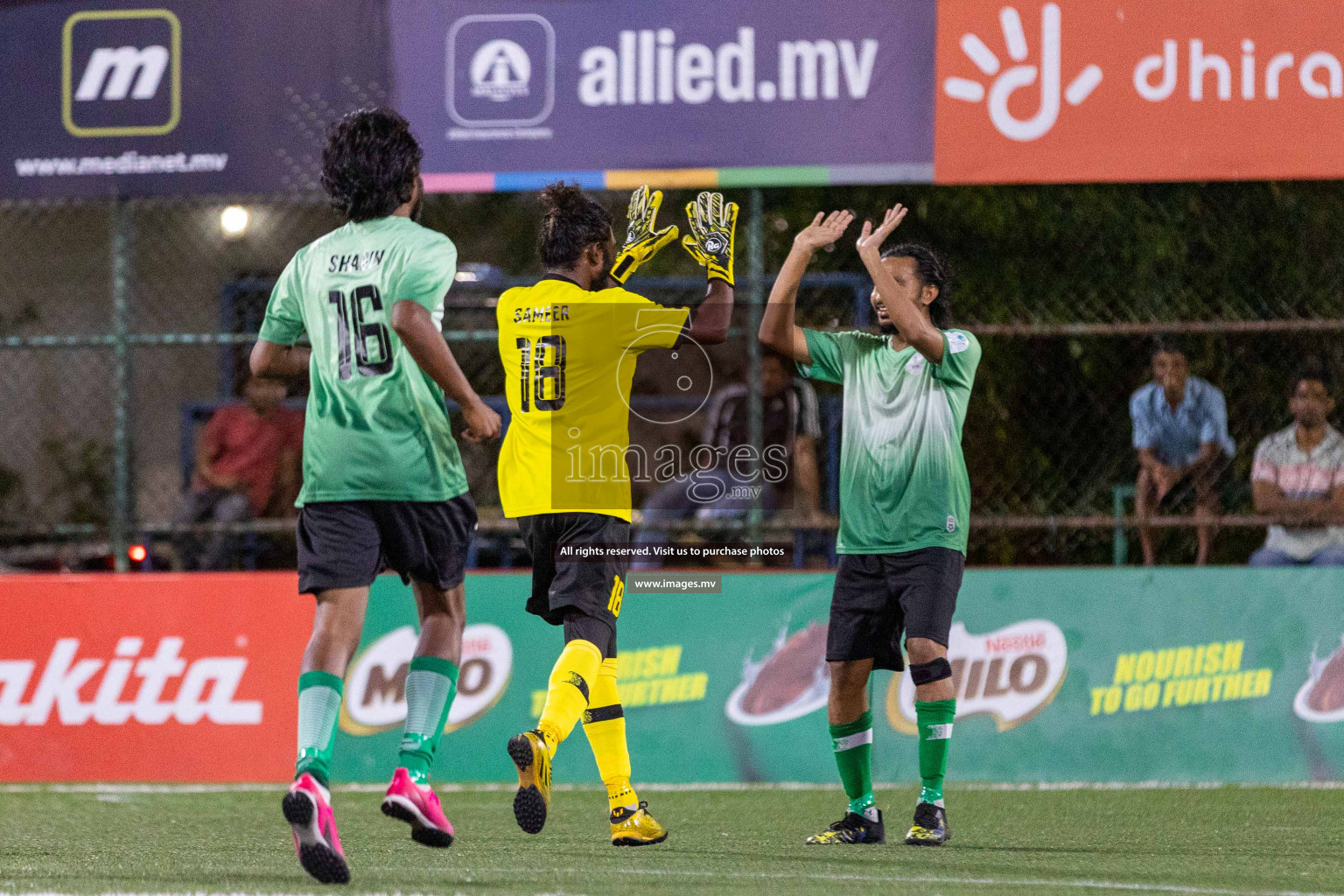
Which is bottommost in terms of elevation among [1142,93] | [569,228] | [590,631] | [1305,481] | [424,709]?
[424,709]

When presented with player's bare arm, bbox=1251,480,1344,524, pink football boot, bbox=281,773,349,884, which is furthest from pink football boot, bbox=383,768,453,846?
player's bare arm, bbox=1251,480,1344,524

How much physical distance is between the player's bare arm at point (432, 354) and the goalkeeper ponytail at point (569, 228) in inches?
38.8

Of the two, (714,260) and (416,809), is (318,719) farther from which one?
(714,260)

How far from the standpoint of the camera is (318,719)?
15.6 ft

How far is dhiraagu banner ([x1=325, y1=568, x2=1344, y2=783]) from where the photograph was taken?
818 centimetres

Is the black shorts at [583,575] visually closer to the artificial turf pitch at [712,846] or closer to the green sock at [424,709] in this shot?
the green sock at [424,709]

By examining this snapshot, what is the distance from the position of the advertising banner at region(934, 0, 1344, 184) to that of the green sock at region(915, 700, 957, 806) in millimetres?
3180

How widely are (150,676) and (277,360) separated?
3.73m

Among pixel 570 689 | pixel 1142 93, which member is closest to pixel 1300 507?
pixel 1142 93

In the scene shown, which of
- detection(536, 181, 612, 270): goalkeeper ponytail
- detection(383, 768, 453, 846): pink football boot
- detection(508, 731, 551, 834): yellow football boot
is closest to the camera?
detection(383, 768, 453, 846): pink football boot

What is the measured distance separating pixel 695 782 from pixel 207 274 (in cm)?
569

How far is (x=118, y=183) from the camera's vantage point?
8773 millimetres

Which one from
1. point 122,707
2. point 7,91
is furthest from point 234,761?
point 7,91

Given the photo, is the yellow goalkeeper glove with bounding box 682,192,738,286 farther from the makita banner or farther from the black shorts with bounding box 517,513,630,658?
the makita banner
